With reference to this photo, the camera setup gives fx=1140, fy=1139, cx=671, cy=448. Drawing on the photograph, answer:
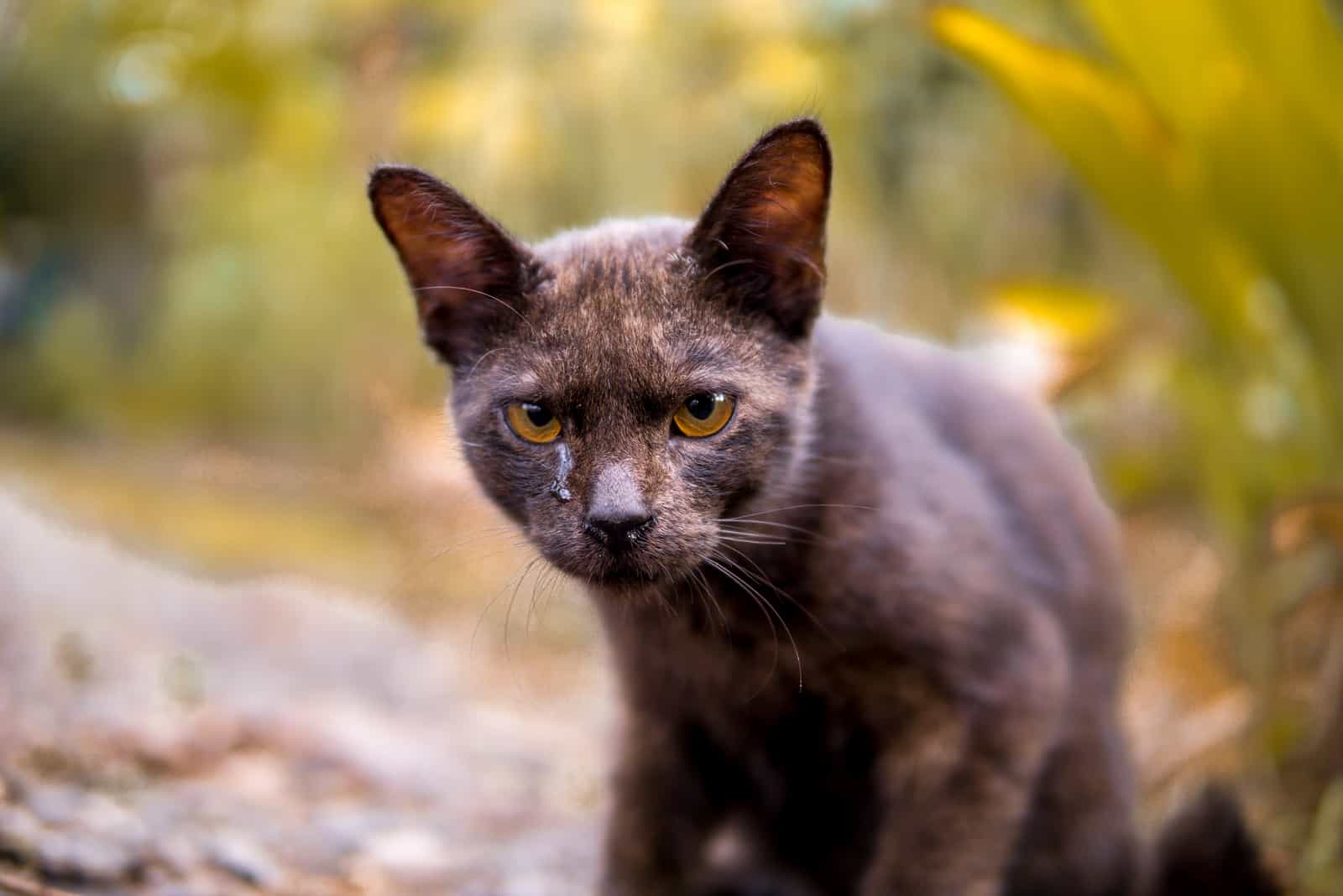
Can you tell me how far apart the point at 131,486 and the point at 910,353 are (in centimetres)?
357

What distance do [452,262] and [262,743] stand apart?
1556mm

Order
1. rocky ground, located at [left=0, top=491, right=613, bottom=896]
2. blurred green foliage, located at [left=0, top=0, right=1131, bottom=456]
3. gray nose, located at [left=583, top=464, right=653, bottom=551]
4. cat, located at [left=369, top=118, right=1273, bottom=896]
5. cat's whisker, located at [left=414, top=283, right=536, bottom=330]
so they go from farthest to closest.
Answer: blurred green foliage, located at [left=0, top=0, right=1131, bottom=456] → rocky ground, located at [left=0, top=491, right=613, bottom=896] → cat's whisker, located at [left=414, top=283, right=536, bottom=330] → cat, located at [left=369, top=118, right=1273, bottom=896] → gray nose, located at [left=583, top=464, right=653, bottom=551]

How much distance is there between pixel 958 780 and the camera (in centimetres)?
176

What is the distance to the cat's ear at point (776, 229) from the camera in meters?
1.54

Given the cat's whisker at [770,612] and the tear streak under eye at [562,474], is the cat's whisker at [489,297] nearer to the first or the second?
the tear streak under eye at [562,474]

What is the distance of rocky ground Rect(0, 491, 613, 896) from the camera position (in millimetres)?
1942

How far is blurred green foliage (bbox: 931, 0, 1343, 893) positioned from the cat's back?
0.38m

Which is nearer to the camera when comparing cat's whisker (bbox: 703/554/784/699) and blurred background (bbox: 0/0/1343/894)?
cat's whisker (bbox: 703/554/784/699)

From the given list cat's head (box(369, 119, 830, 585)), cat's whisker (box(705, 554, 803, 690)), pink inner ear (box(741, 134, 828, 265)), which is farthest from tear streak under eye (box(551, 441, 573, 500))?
pink inner ear (box(741, 134, 828, 265))

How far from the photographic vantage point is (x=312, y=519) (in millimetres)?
4922

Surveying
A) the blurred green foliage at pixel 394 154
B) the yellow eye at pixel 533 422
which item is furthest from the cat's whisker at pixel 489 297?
the blurred green foliage at pixel 394 154

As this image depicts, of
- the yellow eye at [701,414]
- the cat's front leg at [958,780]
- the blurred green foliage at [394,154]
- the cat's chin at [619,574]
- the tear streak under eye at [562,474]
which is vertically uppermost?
the blurred green foliage at [394,154]

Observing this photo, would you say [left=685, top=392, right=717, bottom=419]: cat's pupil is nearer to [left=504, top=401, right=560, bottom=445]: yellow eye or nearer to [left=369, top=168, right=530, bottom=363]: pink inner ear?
[left=504, top=401, right=560, bottom=445]: yellow eye

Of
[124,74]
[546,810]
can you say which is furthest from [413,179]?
[124,74]
